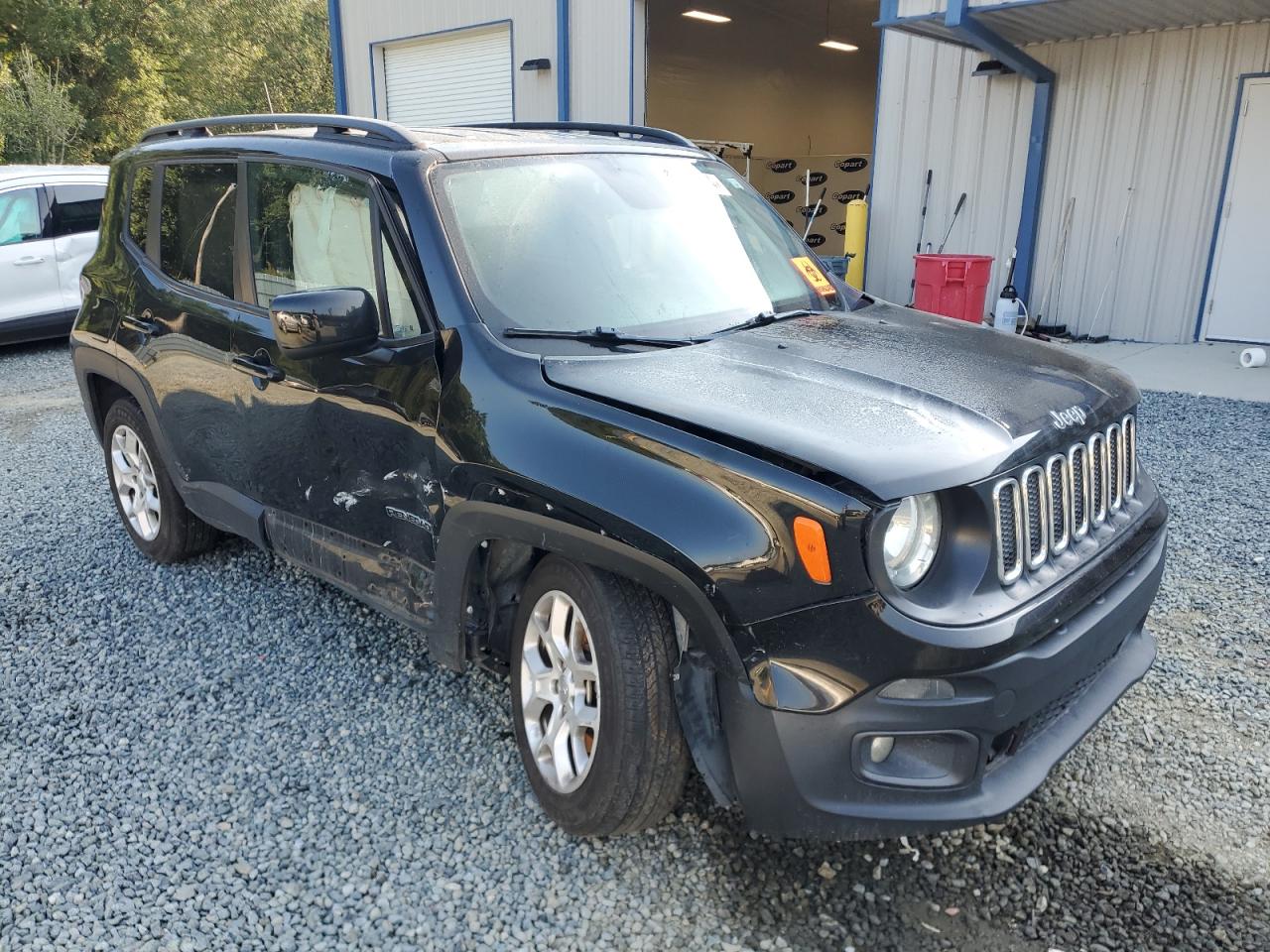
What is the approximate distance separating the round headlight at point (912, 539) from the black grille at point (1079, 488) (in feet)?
1.77

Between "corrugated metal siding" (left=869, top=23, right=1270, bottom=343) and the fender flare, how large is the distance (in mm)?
9454

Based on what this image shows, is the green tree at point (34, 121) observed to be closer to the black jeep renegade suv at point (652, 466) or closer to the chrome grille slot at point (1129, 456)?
the black jeep renegade suv at point (652, 466)

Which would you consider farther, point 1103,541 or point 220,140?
point 220,140

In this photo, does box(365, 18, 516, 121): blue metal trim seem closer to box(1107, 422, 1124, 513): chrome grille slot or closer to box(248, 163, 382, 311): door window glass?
box(248, 163, 382, 311): door window glass

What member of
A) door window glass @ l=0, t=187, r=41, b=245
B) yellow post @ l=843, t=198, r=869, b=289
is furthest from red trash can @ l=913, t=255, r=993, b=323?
door window glass @ l=0, t=187, r=41, b=245

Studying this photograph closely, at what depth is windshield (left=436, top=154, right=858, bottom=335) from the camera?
9.57ft

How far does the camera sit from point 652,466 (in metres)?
2.29

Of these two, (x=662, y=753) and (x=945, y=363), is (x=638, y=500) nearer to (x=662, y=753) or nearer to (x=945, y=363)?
(x=662, y=753)

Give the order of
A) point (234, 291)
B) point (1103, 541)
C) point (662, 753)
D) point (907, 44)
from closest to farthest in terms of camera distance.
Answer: point (662, 753) < point (1103, 541) < point (234, 291) < point (907, 44)

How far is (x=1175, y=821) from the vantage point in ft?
9.07

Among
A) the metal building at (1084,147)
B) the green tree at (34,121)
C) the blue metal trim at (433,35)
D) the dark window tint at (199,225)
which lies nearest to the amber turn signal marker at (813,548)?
the dark window tint at (199,225)

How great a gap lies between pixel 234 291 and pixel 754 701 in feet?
8.61

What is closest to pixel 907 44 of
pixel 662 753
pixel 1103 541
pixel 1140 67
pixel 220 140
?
pixel 1140 67

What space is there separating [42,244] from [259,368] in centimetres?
842
